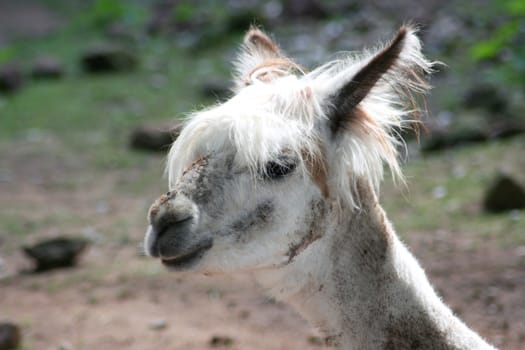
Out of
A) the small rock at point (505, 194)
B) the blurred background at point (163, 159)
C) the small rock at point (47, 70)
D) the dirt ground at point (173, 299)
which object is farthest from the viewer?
the small rock at point (47, 70)

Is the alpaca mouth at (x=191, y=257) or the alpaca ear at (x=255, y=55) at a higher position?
the alpaca ear at (x=255, y=55)

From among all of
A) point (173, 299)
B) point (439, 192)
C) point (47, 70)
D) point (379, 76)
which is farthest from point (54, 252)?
point (47, 70)

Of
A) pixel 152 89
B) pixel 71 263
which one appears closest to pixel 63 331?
pixel 71 263

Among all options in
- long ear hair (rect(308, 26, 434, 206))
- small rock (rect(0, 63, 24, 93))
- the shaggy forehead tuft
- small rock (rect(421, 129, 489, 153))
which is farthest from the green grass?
small rock (rect(0, 63, 24, 93))

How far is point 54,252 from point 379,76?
4079 millimetres

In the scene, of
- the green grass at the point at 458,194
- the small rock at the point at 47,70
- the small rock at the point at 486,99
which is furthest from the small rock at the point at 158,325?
the small rock at the point at 47,70

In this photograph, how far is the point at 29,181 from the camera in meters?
8.83

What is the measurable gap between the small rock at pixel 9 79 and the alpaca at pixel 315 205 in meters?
9.20

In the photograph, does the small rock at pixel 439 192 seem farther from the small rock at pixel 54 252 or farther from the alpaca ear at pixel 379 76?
the alpaca ear at pixel 379 76

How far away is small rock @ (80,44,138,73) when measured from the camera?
12.5m

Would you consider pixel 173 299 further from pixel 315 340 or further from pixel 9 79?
pixel 9 79

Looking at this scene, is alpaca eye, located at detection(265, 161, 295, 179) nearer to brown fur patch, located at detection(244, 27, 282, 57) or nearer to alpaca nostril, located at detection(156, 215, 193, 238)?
alpaca nostril, located at detection(156, 215, 193, 238)

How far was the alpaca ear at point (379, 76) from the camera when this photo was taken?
286 centimetres

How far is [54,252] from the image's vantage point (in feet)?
21.1
